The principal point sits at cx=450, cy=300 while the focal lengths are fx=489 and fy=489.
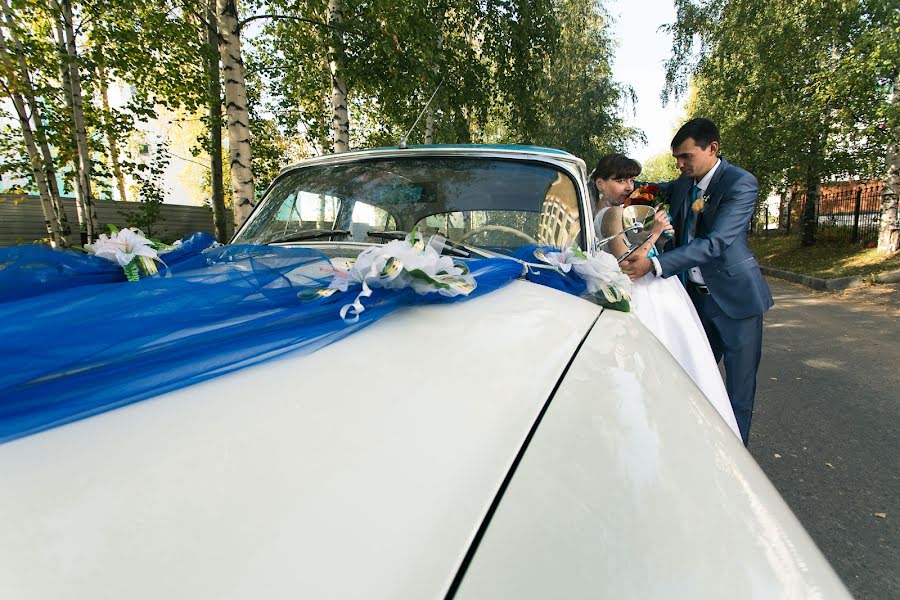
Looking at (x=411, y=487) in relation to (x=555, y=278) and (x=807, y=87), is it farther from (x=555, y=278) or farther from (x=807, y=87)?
(x=807, y=87)

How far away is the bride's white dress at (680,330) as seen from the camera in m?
2.52

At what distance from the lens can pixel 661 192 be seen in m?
3.35

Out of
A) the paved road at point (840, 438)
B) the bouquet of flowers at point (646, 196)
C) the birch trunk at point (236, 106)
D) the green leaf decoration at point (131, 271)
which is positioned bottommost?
the paved road at point (840, 438)

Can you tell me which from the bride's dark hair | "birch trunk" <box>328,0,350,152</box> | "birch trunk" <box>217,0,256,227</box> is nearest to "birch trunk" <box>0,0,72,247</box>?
"birch trunk" <box>217,0,256,227</box>

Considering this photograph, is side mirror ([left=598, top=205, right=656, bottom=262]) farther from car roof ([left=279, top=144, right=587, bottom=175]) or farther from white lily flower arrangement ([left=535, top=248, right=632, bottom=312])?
car roof ([left=279, top=144, right=587, bottom=175])

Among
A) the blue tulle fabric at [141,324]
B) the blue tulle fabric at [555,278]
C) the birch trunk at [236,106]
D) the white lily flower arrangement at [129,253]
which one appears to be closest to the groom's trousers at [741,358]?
the blue tulle fabric at [555,278]

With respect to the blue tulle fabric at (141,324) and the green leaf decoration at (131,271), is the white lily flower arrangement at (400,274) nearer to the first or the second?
the blue tulle fabric at (141,324)

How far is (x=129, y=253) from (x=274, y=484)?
1329 mm

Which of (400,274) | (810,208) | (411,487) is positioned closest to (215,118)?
(400,274)

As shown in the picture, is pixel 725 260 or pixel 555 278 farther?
pixel 725 260

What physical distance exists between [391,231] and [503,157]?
0.71 metres

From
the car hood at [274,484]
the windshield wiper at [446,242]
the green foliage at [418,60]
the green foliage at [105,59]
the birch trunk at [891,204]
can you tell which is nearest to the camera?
the car hood at [274,484]

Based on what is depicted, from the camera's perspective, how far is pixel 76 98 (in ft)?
25.8

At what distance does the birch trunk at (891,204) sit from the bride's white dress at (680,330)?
11.6m
